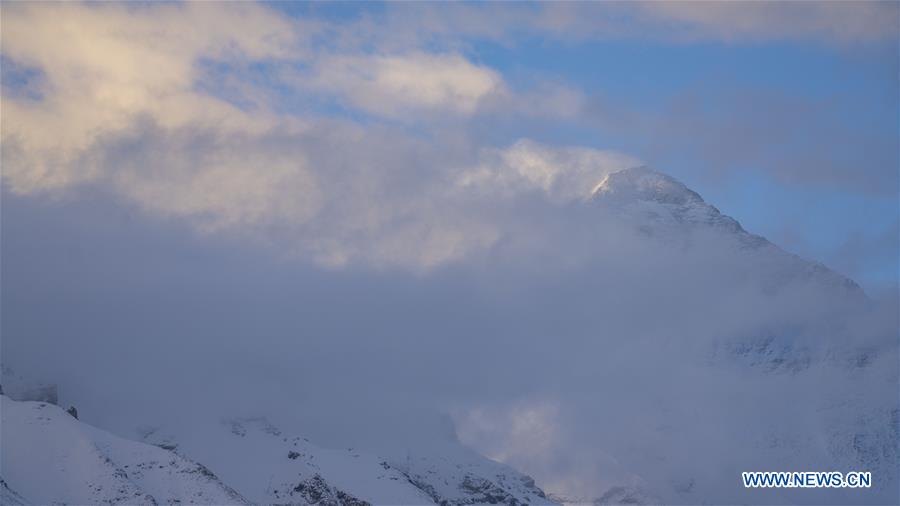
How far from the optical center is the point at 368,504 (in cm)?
19588

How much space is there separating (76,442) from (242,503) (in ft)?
96.9

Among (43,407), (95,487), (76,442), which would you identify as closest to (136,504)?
(95,487)

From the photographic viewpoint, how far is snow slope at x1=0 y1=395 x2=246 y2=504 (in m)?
160

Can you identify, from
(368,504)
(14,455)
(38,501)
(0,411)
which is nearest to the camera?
(38,501)

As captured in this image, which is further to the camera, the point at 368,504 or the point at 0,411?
the point at 368,504

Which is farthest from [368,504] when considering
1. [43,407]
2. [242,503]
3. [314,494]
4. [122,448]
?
[43,407]

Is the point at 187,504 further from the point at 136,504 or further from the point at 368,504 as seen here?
the point at 368,504

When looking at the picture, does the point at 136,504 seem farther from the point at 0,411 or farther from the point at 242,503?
the point at 0,411

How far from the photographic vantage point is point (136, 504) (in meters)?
159

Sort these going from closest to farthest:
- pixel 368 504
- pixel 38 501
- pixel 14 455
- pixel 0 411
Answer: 1. pixel 38 501
2. pixel 14 455
3. pixel 0 411
4. pixel 368 504

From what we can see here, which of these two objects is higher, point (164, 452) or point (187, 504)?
point (164, 452)

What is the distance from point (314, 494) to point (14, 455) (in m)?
53.8

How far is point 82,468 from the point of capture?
16700cm

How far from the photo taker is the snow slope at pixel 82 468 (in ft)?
527
